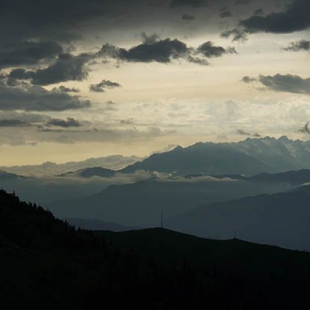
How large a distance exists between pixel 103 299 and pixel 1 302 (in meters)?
31.6

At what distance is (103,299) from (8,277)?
24713mm

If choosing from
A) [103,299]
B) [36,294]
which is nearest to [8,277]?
[36,294]

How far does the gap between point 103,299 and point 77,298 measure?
23.7 feet

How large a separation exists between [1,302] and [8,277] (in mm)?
18555

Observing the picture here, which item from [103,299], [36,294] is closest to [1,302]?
[36,294]

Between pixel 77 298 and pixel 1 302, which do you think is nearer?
pixel 1 302

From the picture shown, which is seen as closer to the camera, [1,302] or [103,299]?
[1,302]

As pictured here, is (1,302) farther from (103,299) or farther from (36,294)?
(103,299)

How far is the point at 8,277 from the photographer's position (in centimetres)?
19538

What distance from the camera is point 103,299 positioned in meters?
200

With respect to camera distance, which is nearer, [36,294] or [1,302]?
[1,302]

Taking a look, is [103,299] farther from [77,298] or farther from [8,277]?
[8,277]

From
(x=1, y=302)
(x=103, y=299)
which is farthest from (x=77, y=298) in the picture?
(x=1, y=302)

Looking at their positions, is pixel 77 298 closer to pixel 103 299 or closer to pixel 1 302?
pixel 103 299
